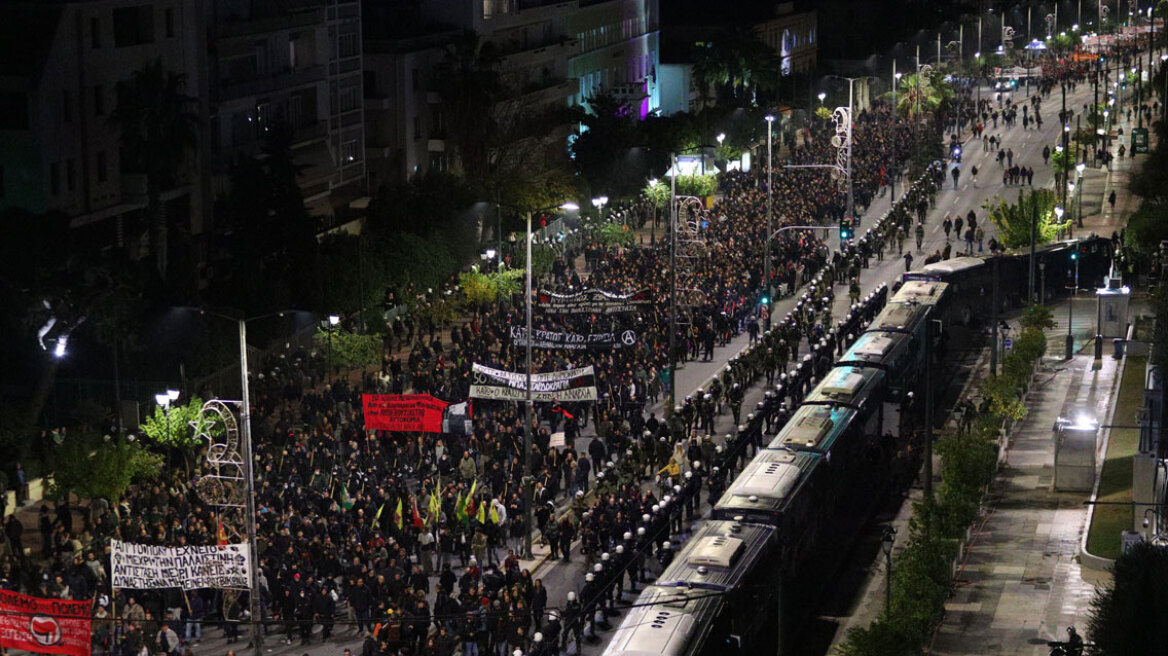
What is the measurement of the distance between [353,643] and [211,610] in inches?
125

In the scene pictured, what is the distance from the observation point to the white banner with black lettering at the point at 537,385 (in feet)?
159

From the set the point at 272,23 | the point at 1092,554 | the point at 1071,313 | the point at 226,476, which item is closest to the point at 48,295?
the point at 226,476

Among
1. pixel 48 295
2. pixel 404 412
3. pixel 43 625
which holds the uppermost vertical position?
pixel 48 295

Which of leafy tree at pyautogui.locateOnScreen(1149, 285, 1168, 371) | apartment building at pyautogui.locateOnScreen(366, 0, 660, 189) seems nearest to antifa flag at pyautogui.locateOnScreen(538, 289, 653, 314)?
leafy tree at pyautogui.locateOnScreen(1149, 285, 1168, 371)

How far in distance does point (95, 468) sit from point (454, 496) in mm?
8455

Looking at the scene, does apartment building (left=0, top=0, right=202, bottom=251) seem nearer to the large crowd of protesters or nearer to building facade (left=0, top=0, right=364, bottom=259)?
building facade (left=0, top=0, right=364, bottom=259)

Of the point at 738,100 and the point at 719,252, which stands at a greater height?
the point at 738,100

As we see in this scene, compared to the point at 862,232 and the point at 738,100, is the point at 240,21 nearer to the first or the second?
the point at 862,232

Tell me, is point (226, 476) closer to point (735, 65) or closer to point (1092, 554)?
point (1092, 554)

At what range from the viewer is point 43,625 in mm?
33594

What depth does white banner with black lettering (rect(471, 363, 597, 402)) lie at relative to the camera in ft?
159

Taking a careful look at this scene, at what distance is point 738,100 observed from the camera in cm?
12812

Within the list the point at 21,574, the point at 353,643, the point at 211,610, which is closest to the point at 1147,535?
the point at 353,643

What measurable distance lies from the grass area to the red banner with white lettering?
2376 centimetres
